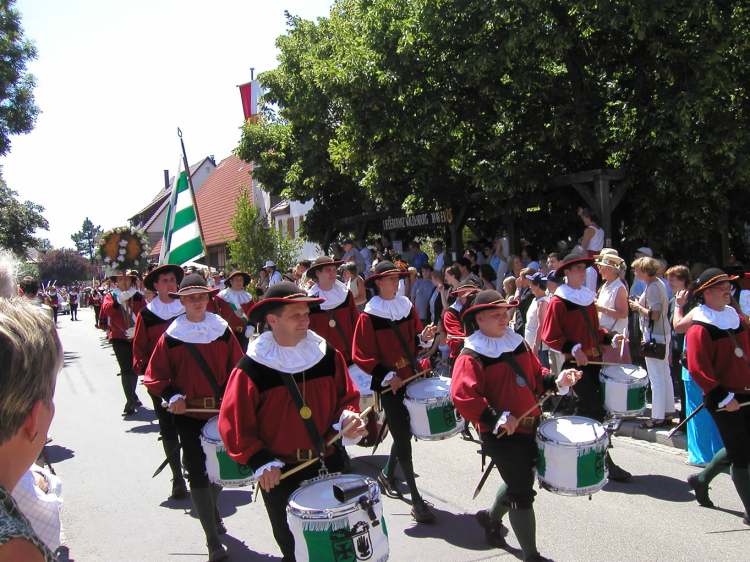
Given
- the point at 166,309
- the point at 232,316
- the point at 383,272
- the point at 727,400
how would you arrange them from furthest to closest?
the point at 232,316 < the point at 166,309 < the point at 383,272 < the point at 727,400

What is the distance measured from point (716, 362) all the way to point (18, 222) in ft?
119

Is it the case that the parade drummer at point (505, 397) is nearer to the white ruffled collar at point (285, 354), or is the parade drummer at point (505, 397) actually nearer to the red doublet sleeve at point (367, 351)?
the white ruffled collar at point (285, 354)

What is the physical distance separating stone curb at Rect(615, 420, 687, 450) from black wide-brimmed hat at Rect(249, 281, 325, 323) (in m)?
5.12

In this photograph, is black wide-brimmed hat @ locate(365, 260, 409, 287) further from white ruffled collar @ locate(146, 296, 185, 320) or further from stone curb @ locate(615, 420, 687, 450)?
stone curb @ locate(615, 420, 687, 450)

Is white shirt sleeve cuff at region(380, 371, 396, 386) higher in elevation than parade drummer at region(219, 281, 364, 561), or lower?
lower

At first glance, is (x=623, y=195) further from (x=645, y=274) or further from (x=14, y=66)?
(x=14, y=66)

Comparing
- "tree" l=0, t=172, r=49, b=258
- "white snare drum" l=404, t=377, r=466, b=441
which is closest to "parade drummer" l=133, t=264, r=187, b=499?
"white snare drum" l=404, t=377, r=466, b=441

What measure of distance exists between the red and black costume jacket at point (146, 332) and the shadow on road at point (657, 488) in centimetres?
433

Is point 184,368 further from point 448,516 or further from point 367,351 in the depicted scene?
point 448,516

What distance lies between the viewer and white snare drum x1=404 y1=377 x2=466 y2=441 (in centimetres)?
542

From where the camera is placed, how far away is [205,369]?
5.41 meters

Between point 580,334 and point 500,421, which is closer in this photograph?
point 500,421

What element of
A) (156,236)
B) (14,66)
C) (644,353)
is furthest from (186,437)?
(156,236)

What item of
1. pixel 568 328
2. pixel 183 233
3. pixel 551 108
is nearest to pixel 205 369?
pixel 568 328
